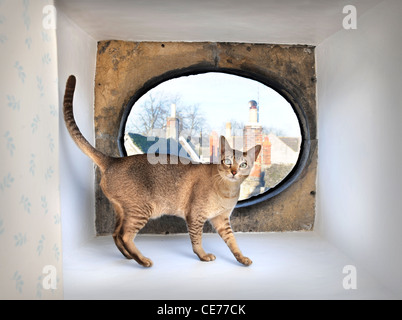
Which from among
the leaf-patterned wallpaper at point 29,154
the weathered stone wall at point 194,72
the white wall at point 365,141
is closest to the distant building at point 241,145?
the weathered stone wall at point 194,72

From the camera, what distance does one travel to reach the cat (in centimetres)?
220

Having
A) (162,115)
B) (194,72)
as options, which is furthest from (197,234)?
(194,72)

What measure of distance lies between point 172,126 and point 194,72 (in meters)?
0.39

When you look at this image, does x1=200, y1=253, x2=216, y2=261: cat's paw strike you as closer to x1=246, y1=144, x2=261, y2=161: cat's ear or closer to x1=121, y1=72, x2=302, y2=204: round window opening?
x1=246, y1=144, x2=261, y2=161: cat's ear

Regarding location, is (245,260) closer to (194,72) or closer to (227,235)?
(227,235)

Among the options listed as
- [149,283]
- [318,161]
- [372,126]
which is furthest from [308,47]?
[149,283]

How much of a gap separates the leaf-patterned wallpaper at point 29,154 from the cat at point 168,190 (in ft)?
1.83

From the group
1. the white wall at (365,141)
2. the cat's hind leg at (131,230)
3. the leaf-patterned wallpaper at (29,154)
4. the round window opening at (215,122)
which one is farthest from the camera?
the round window opening at (215,122)

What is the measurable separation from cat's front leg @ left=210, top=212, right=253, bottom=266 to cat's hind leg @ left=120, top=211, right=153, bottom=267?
390 millimetres

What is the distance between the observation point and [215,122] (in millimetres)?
2934

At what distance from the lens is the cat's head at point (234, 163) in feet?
7.10

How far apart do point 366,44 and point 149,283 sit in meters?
1.49

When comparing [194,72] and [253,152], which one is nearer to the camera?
[253,152]

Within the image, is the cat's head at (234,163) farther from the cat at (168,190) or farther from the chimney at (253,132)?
the chimney at (253,132)
